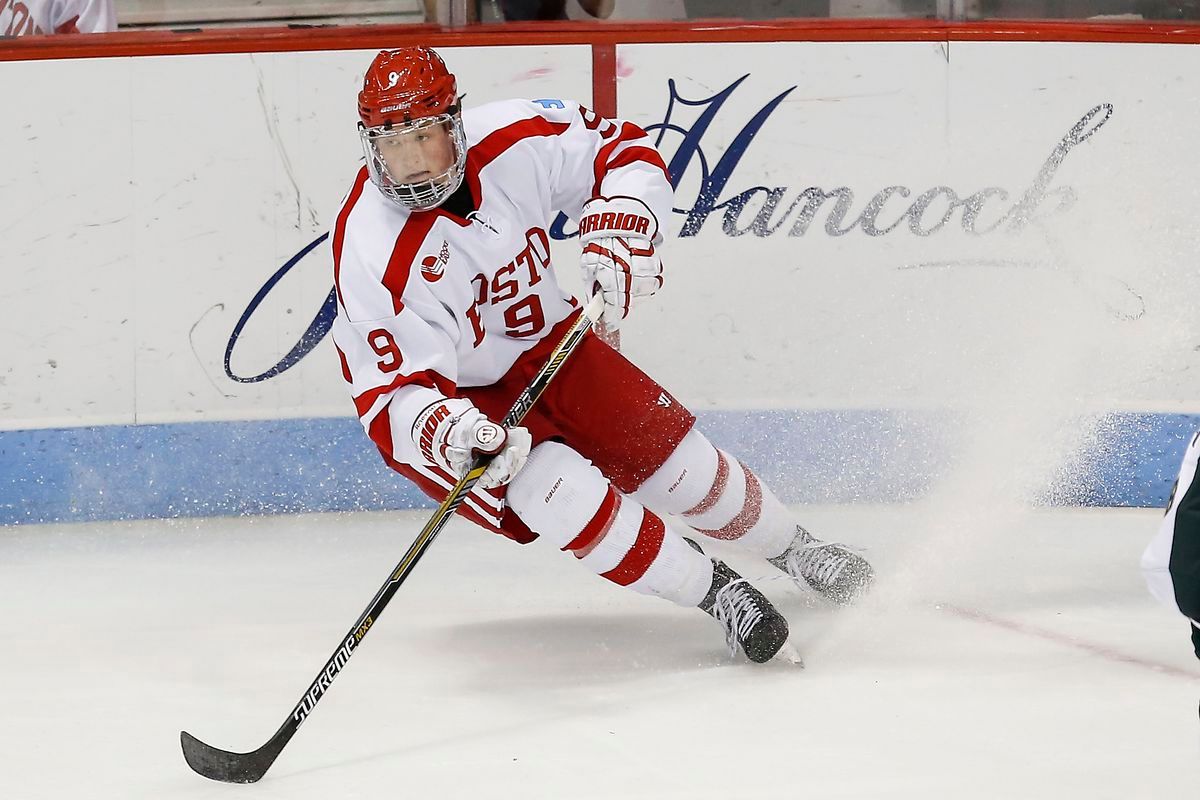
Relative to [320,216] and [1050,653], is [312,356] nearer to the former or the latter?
[320,216]

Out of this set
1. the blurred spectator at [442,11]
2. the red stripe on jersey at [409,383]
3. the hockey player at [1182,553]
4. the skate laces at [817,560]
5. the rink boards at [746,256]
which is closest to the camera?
the hockey player at [1182,553]

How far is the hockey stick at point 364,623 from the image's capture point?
73.8 inches

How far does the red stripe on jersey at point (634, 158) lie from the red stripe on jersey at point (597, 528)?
61cm

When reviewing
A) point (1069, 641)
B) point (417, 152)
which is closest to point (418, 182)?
point (417, 152)

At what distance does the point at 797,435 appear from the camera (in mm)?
3732

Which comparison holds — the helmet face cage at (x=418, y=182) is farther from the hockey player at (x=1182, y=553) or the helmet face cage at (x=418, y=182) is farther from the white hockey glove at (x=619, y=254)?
the hockey player at (x=1182, y=553)

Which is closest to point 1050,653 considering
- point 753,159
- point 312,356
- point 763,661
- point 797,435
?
point 763,661

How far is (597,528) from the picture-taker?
2.33 metres

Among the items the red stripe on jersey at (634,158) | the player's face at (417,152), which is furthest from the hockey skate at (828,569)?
the player's face at (417,152)

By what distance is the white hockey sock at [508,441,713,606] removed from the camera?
2322 mm

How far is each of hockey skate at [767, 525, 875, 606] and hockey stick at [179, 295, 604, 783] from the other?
0.60 metres

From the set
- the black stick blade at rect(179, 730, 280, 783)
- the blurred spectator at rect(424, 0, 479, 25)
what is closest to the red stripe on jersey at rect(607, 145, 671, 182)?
the black stick blade at rect(179, 730, 280, 783)

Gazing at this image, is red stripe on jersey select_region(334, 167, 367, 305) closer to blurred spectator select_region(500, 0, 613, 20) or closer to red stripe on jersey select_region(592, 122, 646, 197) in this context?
red stripe on jersey select_region(592, 122, 646, 197)

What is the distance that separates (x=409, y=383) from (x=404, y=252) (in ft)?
0.75
